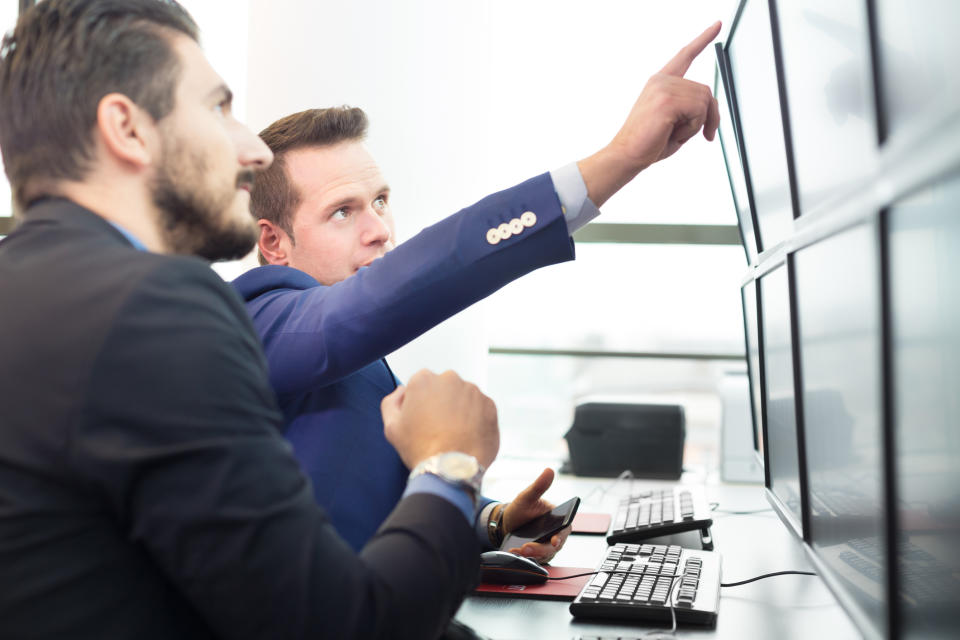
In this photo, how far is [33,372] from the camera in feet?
1.92

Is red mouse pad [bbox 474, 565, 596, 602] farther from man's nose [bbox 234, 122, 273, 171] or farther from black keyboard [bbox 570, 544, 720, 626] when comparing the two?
man's nose [bbox 234, 122, 273, 171]

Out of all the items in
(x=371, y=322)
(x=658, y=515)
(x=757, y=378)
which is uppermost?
(x=371, y=322)

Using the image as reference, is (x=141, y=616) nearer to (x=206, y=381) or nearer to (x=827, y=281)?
(x=206, y=381)

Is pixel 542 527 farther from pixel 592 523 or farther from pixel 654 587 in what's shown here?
pixel 592 523

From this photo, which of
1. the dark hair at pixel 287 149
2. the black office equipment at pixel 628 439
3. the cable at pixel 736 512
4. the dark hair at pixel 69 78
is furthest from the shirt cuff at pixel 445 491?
the black office equipment at pixel 628 439

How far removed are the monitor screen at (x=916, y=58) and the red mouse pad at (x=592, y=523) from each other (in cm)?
121

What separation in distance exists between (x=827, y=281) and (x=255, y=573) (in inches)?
26.1

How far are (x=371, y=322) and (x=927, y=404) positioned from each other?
0.64m

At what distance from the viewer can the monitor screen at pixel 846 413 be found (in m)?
0.70

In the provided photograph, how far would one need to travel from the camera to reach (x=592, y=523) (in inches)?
70.4

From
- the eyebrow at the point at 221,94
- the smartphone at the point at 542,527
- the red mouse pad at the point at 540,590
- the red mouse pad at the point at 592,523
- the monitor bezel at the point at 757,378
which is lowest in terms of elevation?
the red mouse pad at the point at 592,523

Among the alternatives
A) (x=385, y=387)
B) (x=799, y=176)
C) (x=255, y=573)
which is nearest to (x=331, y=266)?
(x=385, y=387)

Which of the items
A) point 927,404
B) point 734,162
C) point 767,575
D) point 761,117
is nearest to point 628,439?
point 734,162

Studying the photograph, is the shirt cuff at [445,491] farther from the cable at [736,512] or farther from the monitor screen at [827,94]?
the cable at [736,512]
